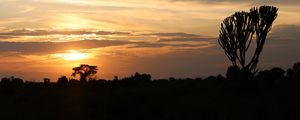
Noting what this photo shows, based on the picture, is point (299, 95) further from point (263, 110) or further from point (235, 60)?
point (235, 60)

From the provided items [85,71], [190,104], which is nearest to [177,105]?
[190,104]

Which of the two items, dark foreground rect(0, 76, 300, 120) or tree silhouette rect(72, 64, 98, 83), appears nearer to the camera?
dark foreground rect(0, 76, 300, 120)

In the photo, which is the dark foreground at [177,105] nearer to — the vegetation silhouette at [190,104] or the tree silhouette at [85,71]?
the vegetation silhouette at [190,104]

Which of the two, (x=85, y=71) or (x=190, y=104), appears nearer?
(x=190, y=104)

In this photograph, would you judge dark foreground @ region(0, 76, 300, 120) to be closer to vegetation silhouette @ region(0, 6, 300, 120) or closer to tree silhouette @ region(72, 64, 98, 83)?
vegetation silhouette @ region(0, 6, 300, 120)

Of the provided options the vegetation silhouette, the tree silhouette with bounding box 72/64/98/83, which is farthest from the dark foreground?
the tree silhouette with bounding box 72/64/98/83

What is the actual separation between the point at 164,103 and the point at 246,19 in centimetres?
967

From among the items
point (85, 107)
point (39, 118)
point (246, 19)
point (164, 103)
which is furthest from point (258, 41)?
point (39, 118)

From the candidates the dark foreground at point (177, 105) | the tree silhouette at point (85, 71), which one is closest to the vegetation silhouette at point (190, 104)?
the dark foreground at point (177, 105)

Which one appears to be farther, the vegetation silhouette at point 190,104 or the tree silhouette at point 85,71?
the tree silhouette at point 85,71

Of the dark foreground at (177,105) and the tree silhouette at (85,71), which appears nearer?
the dark foreground at (177,105)

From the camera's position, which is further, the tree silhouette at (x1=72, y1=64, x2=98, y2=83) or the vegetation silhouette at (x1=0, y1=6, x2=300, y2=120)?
the tree silhouette at (x1=72, y1=64, x2=98, y2=83)

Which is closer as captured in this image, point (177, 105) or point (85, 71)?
point (177, 105)

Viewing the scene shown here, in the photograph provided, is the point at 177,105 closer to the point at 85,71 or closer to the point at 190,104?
the point at 190,104
